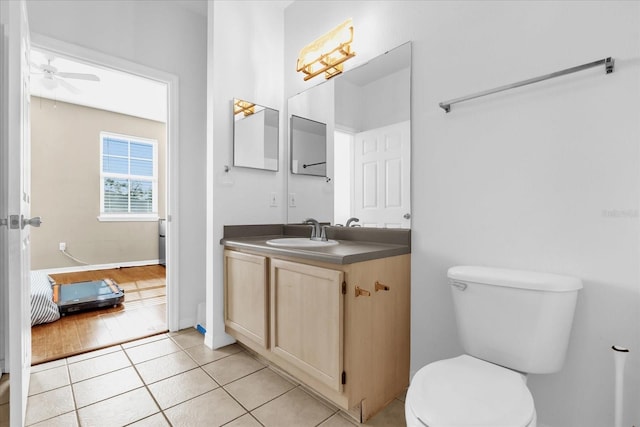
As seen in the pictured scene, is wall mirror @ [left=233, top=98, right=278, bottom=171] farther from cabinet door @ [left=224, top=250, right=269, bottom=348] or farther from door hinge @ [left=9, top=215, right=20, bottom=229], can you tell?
door hinge @ [left=9, top=215, right=20, bottom=229]

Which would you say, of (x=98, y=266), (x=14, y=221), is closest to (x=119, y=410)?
(x=14, y=221)

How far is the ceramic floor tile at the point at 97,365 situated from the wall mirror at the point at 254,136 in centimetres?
150

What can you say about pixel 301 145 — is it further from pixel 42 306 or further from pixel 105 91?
pixel 105 91

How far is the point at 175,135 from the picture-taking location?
98.8 inches

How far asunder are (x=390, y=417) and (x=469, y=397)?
694mm

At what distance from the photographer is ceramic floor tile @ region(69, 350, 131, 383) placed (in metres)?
1.85

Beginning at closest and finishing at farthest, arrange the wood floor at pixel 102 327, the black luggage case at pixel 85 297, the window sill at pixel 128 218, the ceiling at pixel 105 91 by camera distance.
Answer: the wood floor at pixel 102 327 → the black luggage case at pixel 85 297 → the ceiling at pixel 105 91 → the window sill at pixel 128 218

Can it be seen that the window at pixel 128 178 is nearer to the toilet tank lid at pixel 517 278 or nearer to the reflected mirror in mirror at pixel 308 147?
the reflected mirror in mirror at pixel 308 147

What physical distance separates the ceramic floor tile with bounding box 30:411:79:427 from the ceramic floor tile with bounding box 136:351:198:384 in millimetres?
350

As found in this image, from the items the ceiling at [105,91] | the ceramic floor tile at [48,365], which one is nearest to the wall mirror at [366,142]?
the ceramic floor tile at [48,365]

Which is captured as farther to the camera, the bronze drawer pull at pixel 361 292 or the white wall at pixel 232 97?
the white wall at pixel 232 97

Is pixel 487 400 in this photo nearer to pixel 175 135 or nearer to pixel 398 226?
pixel 398 226

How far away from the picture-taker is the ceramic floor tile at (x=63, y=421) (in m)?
1.42

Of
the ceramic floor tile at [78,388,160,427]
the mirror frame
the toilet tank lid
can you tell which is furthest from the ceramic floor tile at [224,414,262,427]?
the mirror frame
